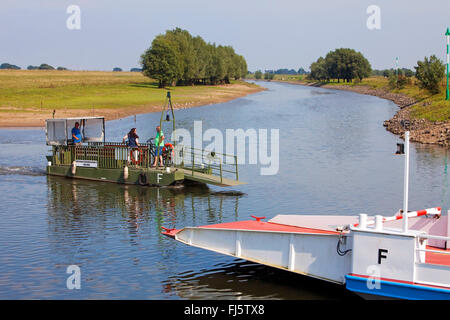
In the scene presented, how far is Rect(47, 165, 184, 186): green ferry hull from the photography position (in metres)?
29.7

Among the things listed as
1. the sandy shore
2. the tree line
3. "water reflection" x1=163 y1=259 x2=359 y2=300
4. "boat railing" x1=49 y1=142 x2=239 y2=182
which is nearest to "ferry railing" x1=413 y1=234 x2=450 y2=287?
"water reflection" x1=163 y1=259 x2=359 y2=300

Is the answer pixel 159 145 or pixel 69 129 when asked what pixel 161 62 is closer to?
pixel 69 129

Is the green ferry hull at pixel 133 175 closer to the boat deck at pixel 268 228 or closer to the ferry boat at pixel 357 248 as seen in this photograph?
the ferry boat at pixel 357 248

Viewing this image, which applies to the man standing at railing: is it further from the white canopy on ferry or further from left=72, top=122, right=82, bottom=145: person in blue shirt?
the white canopy on ferry

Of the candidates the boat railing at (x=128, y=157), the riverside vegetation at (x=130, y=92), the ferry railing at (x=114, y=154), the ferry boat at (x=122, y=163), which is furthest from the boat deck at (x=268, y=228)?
the riverside vegetation at (x=130, y=92)

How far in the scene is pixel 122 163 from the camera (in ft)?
103

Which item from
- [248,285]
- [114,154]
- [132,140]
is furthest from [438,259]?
[114,154]

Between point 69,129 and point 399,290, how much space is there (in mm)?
26186

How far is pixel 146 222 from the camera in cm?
2358

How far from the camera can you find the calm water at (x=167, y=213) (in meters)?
16.7
